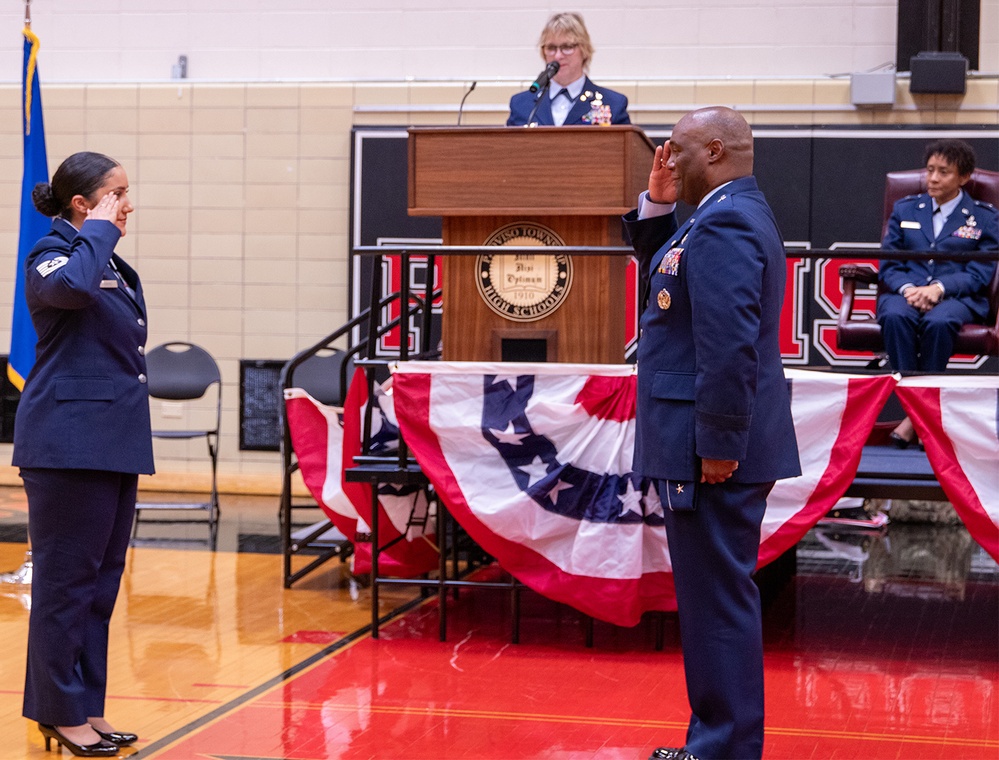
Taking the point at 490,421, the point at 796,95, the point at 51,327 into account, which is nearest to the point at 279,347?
the point at 796,95

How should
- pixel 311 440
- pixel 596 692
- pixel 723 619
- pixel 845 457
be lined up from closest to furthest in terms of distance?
pixel 723 619 < pixel 596 692 < pixel 845 457 < pixel 311 440

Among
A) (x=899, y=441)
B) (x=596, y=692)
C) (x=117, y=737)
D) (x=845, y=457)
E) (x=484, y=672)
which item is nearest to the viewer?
(x=117, y=737)

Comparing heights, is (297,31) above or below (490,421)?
above

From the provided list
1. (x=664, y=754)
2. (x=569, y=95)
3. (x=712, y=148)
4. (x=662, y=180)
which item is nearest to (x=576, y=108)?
(x=569, y=95)

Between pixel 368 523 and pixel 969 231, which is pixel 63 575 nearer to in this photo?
pixel 368 523

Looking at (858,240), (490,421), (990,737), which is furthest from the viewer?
(858,240)

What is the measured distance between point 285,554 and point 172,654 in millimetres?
1223

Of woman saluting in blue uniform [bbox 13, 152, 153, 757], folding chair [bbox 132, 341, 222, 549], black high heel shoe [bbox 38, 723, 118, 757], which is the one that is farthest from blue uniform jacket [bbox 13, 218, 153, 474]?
folding chair [bbox 132, 341, 222, 549]

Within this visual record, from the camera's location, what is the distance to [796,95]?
7867 millimetres

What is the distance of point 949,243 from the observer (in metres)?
5.61

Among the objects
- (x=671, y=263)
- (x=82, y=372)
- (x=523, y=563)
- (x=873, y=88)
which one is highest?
(x=873, y=88)

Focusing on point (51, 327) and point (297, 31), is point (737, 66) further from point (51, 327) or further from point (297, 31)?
point (51, 327)

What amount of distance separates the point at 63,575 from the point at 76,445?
0.34 metres

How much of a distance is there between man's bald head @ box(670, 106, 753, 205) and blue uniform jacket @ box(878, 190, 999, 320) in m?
2.70
